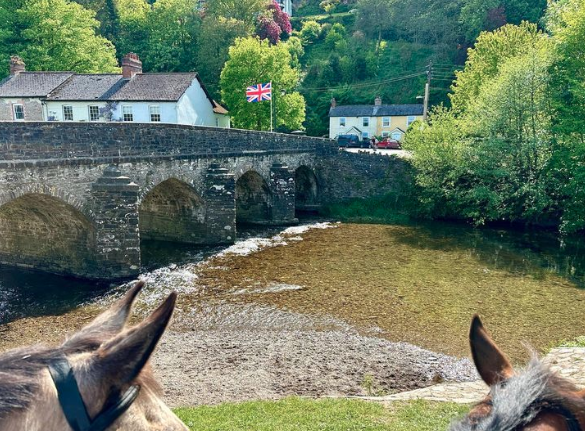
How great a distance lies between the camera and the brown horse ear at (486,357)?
1970 mm

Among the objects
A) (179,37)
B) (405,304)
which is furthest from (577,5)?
(179,37)

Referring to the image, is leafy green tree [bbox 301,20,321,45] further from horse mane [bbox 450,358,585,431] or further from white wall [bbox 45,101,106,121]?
horse mane [bbox 450,358,585,431]

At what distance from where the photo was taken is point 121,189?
50.7 ft

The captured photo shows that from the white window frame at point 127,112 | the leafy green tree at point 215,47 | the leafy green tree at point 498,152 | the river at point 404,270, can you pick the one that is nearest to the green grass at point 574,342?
the river at point 404,270

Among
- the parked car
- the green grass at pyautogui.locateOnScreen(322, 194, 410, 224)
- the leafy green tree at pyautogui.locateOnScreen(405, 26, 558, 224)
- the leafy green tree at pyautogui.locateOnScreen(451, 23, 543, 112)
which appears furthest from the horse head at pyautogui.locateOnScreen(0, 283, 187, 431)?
the parked car

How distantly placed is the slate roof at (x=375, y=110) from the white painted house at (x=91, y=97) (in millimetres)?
22724

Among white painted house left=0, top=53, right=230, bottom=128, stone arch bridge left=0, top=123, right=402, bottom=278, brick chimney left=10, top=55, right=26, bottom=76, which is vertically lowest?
stone arch bridge left=0, top=123, right=402, bottom=278

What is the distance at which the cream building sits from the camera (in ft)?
159

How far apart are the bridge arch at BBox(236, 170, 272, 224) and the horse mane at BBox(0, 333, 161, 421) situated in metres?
23.7

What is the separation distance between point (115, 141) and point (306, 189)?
16.6m

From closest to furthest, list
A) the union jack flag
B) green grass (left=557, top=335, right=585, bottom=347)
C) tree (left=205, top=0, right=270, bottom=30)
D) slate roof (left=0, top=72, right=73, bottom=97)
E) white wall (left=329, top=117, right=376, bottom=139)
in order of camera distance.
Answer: green grass (left=557, top=335, right=585, bottom=347) < the union jack flag < slate roof (left=0, top=72, right=73, bottom=97) < white wall (left=329, top=117, right=376, bottom=139) < tree (left=205, top=0, right=270, bottom=30)

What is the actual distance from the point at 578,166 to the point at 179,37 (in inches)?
1758

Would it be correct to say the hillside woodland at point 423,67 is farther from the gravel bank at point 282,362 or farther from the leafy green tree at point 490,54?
the gravel bank at point 282,362

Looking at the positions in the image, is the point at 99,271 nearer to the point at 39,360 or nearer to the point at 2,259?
the point at 2,259
